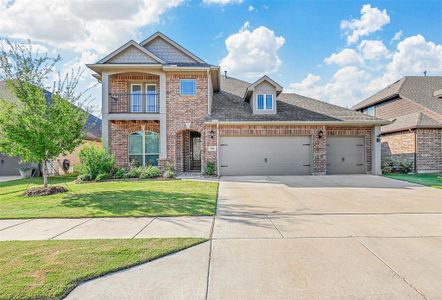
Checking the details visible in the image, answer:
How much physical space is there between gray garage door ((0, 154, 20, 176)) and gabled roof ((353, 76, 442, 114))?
2780 centimetres

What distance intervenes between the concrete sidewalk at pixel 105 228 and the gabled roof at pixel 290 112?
354 inches

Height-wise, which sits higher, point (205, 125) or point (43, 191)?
point (205, 125)

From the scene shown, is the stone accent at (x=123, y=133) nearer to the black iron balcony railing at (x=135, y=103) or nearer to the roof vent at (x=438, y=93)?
the black iron balcony railing at (x=135, y=103)

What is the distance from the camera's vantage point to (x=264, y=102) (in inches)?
573

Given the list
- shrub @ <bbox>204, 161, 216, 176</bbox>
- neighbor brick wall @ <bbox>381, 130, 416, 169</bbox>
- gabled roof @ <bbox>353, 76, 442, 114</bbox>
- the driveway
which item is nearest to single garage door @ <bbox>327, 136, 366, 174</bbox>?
neighbor brick wall @ <bbox>381, 130, 416, 169</bbox>

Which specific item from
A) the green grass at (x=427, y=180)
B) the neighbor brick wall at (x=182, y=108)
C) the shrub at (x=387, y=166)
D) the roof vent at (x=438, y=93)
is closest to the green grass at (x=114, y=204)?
the neighbor brick wall at (x=182, y=108)

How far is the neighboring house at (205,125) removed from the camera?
45.0ft

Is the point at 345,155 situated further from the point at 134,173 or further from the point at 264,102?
the point at 134,173

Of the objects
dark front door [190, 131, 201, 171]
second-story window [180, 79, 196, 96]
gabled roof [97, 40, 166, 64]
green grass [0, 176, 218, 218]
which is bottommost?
green grass [0, 176, 218, 218]

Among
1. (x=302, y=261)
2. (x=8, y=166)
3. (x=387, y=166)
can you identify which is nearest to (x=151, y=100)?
(x=8, y=166)

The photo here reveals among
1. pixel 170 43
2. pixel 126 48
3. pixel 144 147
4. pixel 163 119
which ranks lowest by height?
pixel 144 147

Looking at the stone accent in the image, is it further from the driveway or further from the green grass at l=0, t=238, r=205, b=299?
the green grass at l=0, t=238, r=205, b=299

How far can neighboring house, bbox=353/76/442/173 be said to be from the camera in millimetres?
14914

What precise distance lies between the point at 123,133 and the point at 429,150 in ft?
61.6
